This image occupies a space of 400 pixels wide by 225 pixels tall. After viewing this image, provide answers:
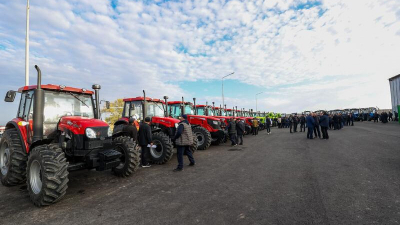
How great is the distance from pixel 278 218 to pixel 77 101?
5.46 meters

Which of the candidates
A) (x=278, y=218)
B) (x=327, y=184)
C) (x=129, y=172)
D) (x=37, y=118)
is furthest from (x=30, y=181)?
(x=327, y=184)

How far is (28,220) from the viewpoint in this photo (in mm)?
3309

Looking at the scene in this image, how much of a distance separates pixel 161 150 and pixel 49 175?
3796 millimetres

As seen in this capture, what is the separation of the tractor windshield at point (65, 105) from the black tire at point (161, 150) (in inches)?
88.8

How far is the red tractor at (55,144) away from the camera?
3.80m

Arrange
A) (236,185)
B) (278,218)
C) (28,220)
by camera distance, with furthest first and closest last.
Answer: (236,185), (28,220), (278,218)

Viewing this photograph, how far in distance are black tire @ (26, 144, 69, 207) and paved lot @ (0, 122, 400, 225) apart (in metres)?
0.20

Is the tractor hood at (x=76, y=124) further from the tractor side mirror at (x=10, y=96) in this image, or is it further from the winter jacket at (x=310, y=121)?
A: the winter jacket at (x=310, y=121)

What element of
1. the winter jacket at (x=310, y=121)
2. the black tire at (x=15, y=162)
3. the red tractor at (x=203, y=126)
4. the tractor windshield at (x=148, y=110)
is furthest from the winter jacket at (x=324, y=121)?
the black tire at (x=15, y=162)

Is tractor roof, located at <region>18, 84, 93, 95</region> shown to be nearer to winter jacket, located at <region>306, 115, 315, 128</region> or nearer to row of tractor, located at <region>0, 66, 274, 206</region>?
row of tractor, located at <region>0, 66, 274, 206</region>

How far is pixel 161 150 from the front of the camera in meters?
7.24

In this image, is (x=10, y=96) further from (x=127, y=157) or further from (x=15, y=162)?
(x=127, y=157)

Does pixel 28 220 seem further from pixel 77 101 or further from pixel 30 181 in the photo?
pixel 77 101

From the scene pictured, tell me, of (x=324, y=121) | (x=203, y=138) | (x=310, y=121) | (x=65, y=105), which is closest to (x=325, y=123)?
(x=324, y=121)
